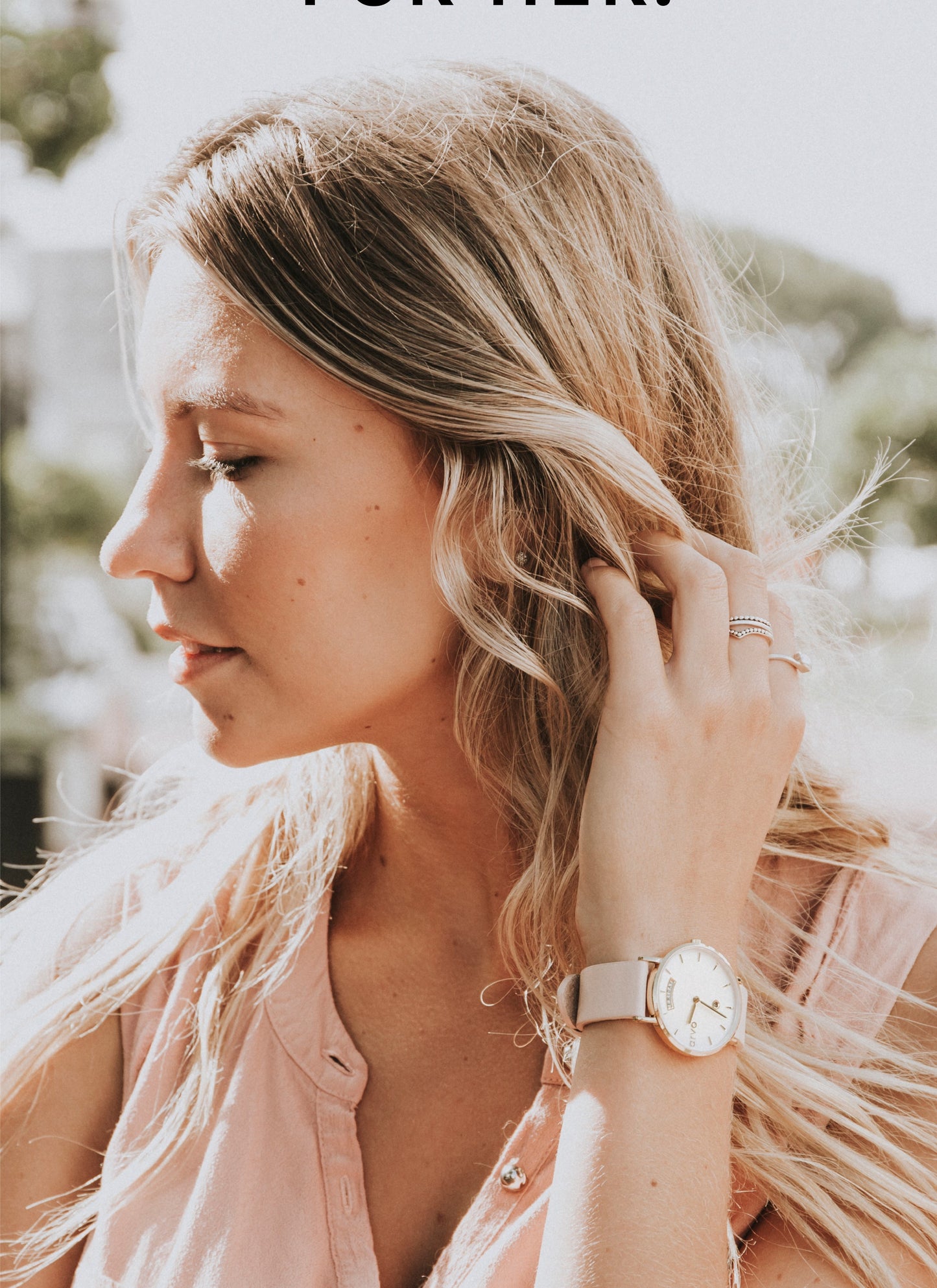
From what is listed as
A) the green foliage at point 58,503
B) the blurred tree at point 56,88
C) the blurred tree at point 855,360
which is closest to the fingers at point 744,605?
the blurred tree at point 855,360

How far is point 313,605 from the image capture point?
5.81 feet

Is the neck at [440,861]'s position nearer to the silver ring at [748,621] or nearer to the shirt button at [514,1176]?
the shirt button at [514,1176]

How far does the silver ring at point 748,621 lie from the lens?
178 cm

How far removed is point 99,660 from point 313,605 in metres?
13.3

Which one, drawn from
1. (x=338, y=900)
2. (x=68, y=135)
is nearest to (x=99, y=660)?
(x=68, y=135)

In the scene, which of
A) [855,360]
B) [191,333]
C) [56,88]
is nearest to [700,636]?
[191,333]

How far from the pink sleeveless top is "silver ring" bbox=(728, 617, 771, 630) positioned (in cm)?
42

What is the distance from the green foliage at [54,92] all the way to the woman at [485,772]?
7135 mm

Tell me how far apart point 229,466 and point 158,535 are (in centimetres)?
14

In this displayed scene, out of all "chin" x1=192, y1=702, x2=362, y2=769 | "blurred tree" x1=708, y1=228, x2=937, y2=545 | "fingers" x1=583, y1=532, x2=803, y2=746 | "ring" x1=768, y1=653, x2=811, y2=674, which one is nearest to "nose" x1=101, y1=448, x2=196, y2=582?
"chin" x1=192, y1=702, x2=362, y2=769

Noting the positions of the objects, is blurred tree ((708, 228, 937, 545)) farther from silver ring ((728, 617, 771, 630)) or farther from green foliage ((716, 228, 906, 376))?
silver ring ((728, 617, 771, 630))

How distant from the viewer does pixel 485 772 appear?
1986 mm

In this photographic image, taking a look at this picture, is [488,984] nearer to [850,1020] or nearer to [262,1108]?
[262,1108]

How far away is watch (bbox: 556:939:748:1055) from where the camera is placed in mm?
1566
